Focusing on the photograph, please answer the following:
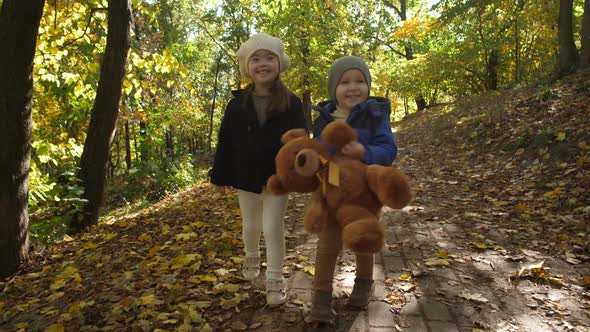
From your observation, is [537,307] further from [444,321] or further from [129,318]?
[129,318]

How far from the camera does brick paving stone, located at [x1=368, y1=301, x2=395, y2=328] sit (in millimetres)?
2625

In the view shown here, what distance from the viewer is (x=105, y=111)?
5.86 m

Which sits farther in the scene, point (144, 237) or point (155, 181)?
point (155, 181)

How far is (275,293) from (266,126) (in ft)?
3.95

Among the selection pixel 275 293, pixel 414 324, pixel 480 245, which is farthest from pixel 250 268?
pixel 480 245

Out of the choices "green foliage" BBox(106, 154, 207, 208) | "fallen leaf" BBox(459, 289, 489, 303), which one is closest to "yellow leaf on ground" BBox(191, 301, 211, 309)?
"fallen leaf" BBox(459, 289, 489, 303)

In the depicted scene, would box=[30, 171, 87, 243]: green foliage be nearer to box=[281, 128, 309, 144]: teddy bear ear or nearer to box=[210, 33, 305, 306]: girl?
box=[210, 33, 305, 306]: girl

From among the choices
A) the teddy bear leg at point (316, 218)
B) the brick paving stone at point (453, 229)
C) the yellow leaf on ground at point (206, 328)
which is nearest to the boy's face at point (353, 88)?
the teddy bear leg at point (316, 218)

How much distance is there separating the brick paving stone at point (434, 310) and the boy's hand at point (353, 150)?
1.30m

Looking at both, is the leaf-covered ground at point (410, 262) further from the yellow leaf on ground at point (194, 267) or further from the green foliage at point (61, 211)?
the green foliage at point (61, 211)

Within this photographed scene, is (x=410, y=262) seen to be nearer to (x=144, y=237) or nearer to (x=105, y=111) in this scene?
(x=144, y=237)

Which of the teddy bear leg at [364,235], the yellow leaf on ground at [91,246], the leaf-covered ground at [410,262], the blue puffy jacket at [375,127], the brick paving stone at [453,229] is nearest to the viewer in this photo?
the teddy bear leg at [364,235]

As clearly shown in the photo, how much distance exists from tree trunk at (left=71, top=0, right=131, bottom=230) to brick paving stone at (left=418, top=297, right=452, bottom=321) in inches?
194

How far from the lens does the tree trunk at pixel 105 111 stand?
572 cm
